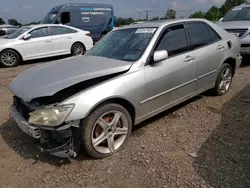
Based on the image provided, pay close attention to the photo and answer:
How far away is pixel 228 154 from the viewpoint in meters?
2.96

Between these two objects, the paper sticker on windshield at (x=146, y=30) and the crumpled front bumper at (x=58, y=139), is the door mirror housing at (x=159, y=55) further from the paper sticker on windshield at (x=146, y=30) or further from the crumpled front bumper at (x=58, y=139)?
the crumpled front bumper at (x=58, y=139)

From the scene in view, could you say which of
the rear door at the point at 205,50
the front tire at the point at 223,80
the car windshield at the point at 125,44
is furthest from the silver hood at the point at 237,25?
the car windshield at the point at 125,44

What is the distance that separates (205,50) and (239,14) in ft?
18.1

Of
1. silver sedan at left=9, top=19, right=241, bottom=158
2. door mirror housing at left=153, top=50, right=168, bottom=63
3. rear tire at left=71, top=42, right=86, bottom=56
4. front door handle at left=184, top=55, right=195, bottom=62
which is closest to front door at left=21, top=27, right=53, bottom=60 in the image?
rear tire at left=71, top=42, right=86, bottom=56

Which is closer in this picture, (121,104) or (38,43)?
(121,104)

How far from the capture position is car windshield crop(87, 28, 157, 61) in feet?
11.3

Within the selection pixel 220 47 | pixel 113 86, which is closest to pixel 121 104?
pixel 113 86

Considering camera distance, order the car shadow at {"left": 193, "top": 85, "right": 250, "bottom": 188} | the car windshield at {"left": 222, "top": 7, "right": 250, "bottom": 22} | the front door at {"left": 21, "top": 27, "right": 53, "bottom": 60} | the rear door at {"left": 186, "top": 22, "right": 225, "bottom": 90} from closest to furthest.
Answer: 1. the car shadow at {"left": 193, "top": 85, "right": 250, "bottom": 188}
2. the rear door at {"left": 186, "top": 22, "right": 225, "bottom": 90}
3. the car windshield at {"left": 222, "top": 7, "right": 250, "bottom": 22}
4. the front door at {"left": 21, "top": 27, "right": 53, "bottom": 60}

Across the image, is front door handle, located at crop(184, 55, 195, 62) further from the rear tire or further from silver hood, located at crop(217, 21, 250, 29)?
the rear tire

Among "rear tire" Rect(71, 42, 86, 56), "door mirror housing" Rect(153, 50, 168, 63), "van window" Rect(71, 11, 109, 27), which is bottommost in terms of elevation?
"rear tire" Rect(71, 42, 86, 56)

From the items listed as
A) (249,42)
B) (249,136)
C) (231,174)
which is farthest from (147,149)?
(249,42)

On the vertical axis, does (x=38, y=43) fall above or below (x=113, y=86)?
below

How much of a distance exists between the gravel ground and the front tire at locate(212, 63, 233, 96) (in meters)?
Answer: 0.77

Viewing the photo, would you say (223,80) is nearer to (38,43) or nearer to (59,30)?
(38,43)
